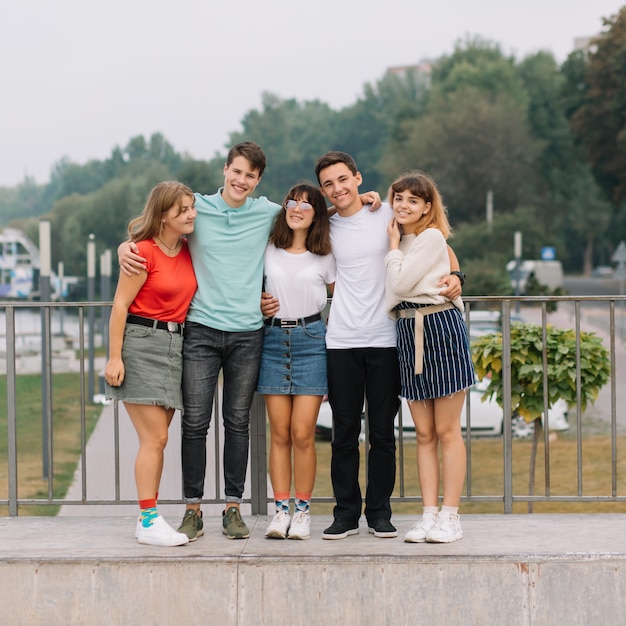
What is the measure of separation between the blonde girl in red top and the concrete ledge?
298 mm

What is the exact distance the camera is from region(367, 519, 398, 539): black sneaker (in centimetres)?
515

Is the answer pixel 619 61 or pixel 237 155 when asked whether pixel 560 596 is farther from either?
pixel 619 61

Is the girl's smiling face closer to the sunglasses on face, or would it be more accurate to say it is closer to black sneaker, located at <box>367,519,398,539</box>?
the sunglasses on face

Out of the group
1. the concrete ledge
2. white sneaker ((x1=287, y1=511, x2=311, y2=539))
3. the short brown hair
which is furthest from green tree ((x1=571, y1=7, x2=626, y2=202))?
the concrete ledge

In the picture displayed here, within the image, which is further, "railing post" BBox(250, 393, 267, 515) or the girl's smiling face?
"railing post" BBox(250, 393, 267, 515)

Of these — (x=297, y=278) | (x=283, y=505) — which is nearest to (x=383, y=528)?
(x=283, y=505)

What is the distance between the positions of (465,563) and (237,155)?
2067 mm

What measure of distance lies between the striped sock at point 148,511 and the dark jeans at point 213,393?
21 cm

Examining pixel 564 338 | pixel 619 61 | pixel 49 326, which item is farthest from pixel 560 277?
pixel 49 326

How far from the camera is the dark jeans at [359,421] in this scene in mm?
5066

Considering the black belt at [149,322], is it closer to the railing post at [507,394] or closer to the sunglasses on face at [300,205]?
the sunglasses on face at [300,205]

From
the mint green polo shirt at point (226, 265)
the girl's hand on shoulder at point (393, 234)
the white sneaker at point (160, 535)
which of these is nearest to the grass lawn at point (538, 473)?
the white sneaker at point (160, 535)

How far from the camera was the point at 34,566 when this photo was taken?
4793 millimetres

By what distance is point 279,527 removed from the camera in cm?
515
